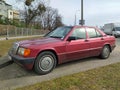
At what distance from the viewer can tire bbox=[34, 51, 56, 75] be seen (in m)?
5.29

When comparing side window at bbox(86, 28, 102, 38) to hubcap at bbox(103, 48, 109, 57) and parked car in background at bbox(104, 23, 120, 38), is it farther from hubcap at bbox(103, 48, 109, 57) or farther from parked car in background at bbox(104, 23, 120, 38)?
parked car in background at bbox(104, 23, 120, 38)

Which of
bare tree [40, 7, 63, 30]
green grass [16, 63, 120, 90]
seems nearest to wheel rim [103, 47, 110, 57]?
green grass [16, 63, 120, 90]

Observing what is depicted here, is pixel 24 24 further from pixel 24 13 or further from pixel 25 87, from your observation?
pixel 25 87

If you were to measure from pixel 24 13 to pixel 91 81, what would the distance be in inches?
1717

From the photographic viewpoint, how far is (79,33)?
6.51m

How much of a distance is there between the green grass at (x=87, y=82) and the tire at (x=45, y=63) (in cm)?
75

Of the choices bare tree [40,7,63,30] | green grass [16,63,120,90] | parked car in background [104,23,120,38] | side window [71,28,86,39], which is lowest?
green grass [16,63,120,90]

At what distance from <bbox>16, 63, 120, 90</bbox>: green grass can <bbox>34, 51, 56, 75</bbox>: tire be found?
0.75 meters

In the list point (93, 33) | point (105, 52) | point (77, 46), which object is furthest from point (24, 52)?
point (105, 52)

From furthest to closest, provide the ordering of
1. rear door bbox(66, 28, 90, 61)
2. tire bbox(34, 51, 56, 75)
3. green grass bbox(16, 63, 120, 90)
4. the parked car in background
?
the parked car in background, rear door bbox(66, 28, 90, 61), tire bbox(34, 51, 56, 75), green grass bbox(16, 63, 120, 90)

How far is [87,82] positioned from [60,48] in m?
1.55

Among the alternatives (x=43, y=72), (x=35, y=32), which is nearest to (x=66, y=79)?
(x=43, y=72)

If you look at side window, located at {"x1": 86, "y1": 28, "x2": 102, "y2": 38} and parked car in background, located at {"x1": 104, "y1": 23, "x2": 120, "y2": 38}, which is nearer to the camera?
side window, located at {"x1": 86, "y1": 28, "x2": 102, "y2": 38}

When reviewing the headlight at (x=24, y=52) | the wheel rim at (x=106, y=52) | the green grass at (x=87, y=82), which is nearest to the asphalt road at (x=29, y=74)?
the green grass at (x=87, y=82)
